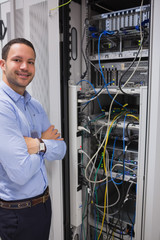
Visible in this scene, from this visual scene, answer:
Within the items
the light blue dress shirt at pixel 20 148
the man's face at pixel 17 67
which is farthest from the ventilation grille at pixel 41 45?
the man's face at pixel 17 67

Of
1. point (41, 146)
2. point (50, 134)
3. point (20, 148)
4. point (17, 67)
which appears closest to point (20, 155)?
point (20, 148)

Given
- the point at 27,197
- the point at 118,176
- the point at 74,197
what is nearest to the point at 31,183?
the point at 27,197

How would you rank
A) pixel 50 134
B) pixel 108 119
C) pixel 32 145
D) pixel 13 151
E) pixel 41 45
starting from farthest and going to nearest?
pixel 108 119 → pixel 41 45 → pixel 50 134 → pixel 32 145 → pixel 13 151

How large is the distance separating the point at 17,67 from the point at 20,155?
0.51 m

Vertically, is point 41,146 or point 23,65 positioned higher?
point 23,65

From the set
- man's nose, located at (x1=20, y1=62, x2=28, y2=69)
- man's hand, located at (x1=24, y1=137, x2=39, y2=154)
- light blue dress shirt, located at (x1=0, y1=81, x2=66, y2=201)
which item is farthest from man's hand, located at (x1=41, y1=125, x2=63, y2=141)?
man's nose, located at (x1=20, y1=62, x2=28, y2=69)

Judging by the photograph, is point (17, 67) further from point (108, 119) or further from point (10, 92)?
point (108, 119)

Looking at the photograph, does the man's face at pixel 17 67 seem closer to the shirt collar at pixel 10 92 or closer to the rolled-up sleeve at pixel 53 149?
the shirt collar at pixel 10 92

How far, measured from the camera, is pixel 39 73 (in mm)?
1674

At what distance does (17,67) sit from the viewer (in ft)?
4.23

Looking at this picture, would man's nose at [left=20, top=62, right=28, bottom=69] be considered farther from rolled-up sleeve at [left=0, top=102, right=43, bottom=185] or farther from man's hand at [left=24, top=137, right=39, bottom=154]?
man's hand at [left=24, top=137, right=39, bottom=154]

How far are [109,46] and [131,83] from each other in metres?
0.36

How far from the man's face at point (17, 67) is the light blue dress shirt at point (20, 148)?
47 mm

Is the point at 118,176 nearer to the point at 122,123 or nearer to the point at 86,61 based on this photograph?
the point at 122,123
